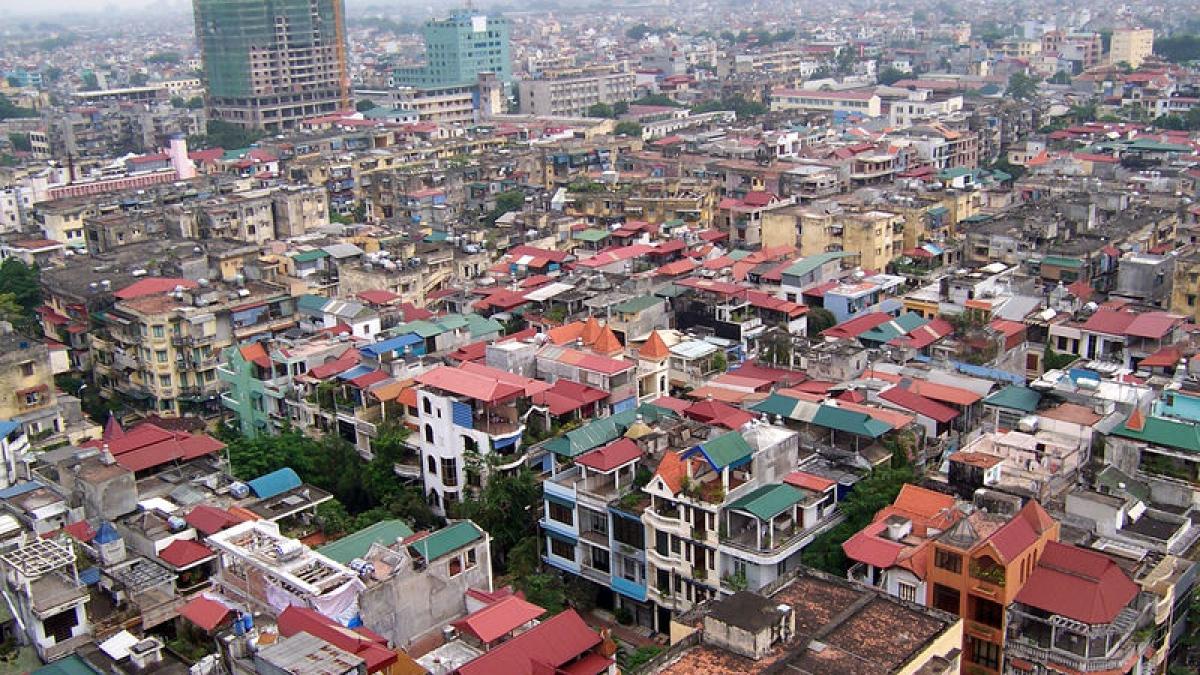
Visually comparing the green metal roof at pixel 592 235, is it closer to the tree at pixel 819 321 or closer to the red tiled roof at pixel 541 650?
the tree at pixel 819 321

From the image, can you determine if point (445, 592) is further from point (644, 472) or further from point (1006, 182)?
point (1006, 182)

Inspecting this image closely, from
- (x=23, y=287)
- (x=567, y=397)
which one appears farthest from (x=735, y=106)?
(x=567, y=397)

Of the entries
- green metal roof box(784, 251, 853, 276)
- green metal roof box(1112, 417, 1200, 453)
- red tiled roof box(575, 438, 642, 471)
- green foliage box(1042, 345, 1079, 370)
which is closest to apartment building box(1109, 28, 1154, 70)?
green metal roof box(784, 251, 853, 276)

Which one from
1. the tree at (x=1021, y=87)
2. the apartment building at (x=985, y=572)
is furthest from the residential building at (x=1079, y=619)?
the tree at (x=1021, y=87)

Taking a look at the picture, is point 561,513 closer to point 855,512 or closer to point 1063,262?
point 855,512

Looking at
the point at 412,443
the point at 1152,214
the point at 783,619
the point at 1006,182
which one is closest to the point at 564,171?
the point at 1006,182

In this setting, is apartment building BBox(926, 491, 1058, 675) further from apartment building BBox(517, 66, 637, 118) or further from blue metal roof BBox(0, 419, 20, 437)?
apartment building BBox(517, 66, 637, 118)
